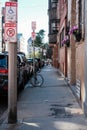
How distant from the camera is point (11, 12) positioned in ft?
34.5

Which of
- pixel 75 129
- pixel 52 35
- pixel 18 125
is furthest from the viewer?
pixel 52 35

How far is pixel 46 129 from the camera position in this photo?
959cm

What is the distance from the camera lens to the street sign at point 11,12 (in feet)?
34.3

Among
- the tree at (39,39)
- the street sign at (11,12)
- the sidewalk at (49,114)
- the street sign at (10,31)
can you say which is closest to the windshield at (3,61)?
the sidewalk at (49,114)

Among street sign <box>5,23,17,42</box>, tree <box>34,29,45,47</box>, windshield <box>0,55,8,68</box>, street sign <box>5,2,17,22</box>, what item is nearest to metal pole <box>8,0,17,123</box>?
street sign <box>5,23,17,42</box>

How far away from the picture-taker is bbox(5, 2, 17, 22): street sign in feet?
34.3

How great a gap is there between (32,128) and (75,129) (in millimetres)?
1026

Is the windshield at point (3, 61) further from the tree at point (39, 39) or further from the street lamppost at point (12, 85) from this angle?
the tree at point (39, 39)

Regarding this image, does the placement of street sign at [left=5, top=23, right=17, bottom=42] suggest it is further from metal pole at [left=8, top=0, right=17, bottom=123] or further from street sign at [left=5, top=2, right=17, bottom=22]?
metal pole at [left=8, top=0, right=17, bottom=123]

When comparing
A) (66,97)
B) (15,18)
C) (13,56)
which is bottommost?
(66,97)

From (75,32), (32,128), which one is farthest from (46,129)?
(75,32)

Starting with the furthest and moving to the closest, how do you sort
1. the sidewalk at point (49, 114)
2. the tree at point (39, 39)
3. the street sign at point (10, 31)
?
the tree at point (39, 39)
the street sign at point (10, 31)
the sidewalk at point (49, 114)

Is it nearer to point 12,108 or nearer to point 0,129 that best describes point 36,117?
point 12,108

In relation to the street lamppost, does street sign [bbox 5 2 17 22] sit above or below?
above
